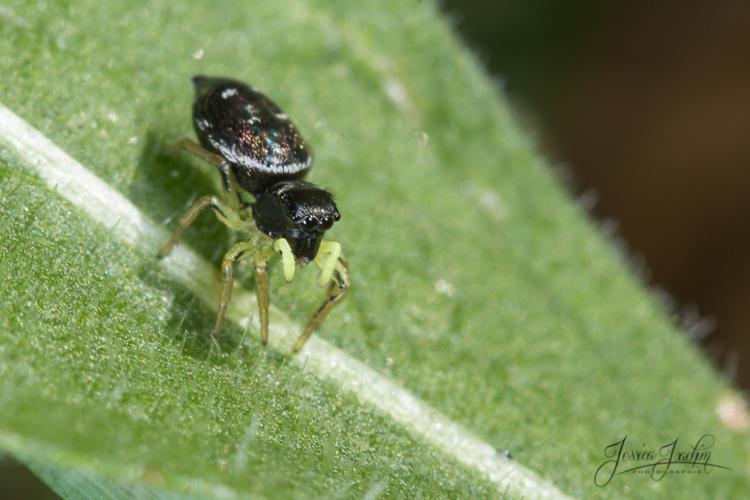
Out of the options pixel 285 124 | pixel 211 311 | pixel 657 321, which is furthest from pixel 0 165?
pixel 657 321

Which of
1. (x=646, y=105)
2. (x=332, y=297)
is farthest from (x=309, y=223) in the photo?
(x=646, y=105)

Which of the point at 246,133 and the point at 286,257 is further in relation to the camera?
the point at 246,133

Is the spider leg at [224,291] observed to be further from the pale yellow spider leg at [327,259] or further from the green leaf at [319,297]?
the pale yellow spider leg at [327,259]

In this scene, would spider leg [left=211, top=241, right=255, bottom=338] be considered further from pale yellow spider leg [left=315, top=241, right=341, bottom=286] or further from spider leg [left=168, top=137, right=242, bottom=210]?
spider leg [left=168, top=137, right=242, bottom=210]

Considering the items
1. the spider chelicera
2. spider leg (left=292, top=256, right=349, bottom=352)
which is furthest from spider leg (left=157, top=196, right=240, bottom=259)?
spider leg (left=292, top=256, right=349, bottom=352)
